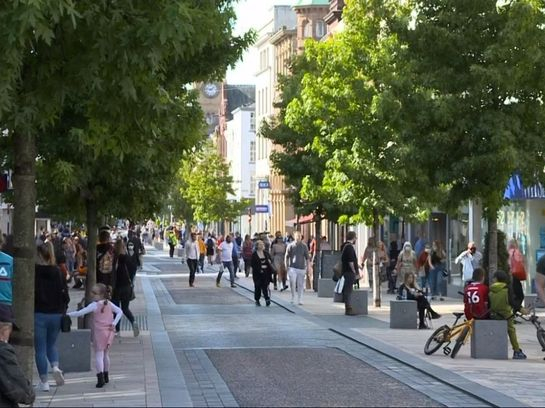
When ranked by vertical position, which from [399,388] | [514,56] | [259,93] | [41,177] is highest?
[259,93]

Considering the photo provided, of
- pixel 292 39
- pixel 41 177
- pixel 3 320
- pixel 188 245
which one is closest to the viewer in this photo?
pixel 3 320

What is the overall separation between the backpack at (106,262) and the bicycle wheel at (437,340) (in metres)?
6.36

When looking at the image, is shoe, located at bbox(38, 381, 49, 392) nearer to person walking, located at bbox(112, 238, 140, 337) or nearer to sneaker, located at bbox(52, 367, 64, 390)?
sneaker, located at bbox(52, 367, 64, 390)

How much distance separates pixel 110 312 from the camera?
56.4 ft

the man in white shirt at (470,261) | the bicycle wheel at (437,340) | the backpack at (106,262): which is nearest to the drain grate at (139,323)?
the backpack at (106,262)

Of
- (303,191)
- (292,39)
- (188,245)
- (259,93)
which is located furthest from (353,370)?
(259,93)

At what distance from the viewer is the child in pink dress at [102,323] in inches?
669

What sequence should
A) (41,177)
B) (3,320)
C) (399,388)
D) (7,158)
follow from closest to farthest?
1. (3,320)
2. (399,388)
3. (7,158)
4. (41,177)

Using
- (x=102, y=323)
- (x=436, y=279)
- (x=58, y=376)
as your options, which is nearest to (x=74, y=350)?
(x=58, y=376)

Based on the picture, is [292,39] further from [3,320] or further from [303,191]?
[3,320]

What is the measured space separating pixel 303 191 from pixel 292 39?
65.8 m

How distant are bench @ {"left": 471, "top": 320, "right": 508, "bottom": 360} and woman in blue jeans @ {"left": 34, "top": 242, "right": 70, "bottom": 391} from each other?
21.9 feet

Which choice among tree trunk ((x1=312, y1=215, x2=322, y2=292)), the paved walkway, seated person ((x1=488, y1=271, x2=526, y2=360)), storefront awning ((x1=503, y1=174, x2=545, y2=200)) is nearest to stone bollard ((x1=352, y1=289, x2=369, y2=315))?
the paved walkway

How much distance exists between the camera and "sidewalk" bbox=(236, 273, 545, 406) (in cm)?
1722
